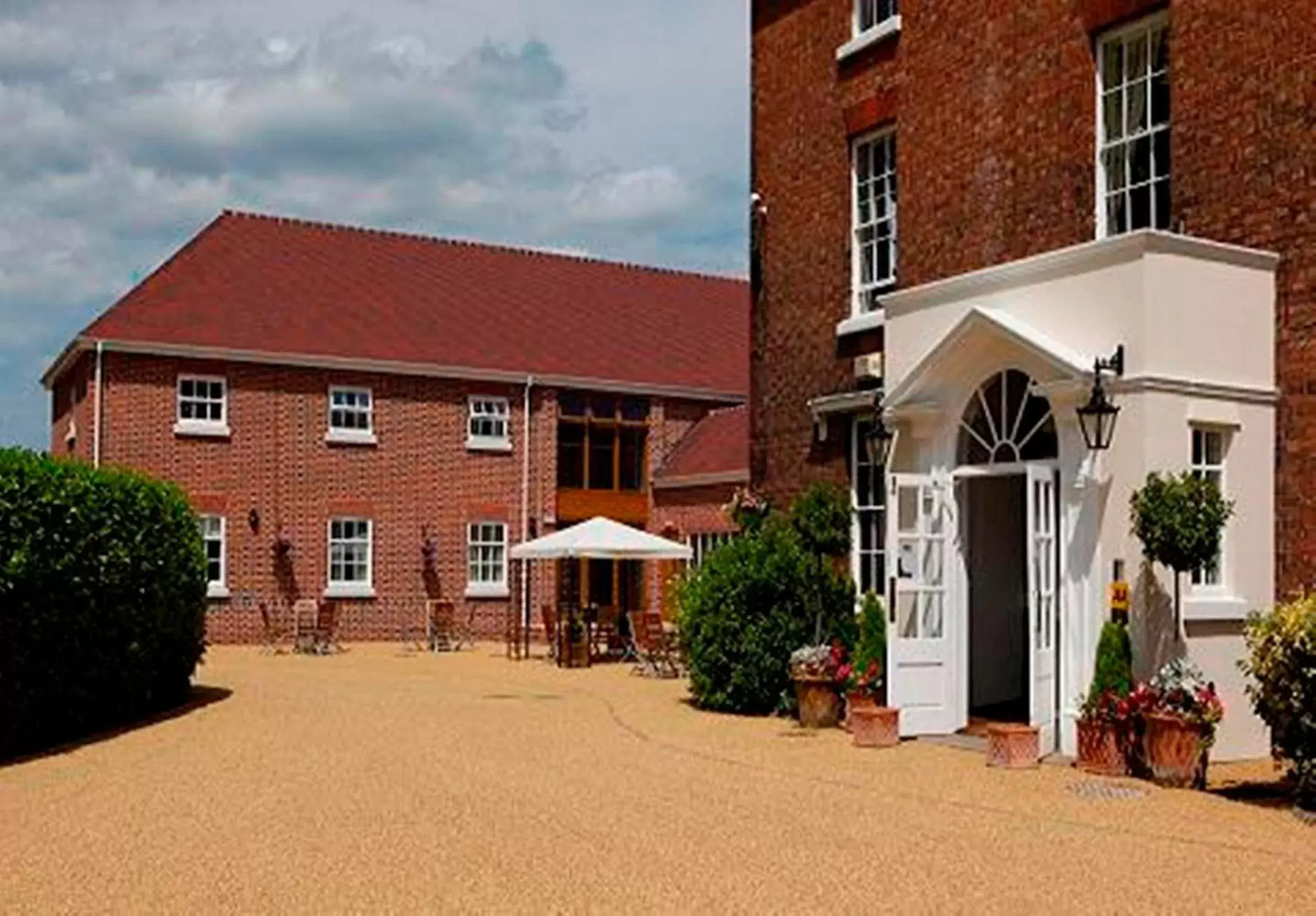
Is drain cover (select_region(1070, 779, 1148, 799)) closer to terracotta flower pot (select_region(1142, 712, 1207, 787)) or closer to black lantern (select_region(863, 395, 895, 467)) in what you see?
terracotta flower pot (select_region(1142, 712, 1207, 787))

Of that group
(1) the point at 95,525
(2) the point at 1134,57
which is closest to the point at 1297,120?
(2) the point at 1134,57

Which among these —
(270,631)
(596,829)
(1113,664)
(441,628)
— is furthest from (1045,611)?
(270,631)

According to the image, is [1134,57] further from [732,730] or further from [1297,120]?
[732,730]

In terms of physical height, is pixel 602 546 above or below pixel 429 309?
below

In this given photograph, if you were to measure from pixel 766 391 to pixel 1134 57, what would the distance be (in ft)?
21.4

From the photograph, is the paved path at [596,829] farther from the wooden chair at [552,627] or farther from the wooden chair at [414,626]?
the wooden chair at [414,626]

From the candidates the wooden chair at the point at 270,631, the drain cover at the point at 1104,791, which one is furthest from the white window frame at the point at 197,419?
the drain cover at the point at 1104,791

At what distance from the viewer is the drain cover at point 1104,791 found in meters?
11.2

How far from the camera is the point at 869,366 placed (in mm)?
17578

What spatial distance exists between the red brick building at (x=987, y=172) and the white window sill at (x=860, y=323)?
3 cm

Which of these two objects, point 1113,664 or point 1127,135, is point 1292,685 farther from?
point 1127,135

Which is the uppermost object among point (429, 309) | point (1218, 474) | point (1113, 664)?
point (429, 309)

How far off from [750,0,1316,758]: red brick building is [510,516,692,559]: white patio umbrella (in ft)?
16.5

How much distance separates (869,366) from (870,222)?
1868mm
